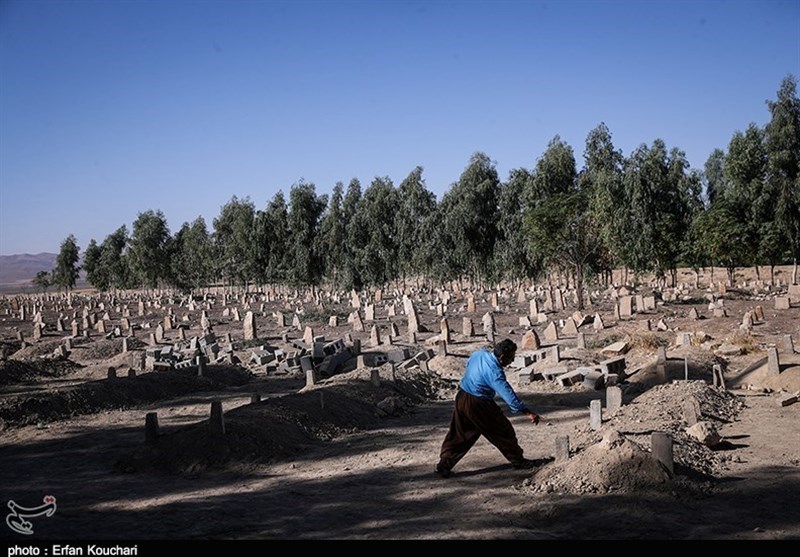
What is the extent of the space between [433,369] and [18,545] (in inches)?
522

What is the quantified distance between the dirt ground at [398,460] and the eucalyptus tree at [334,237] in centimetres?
3826

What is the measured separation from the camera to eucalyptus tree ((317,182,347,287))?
57.4 metres

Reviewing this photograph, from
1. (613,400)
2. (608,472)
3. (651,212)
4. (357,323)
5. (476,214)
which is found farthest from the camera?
(476,214)

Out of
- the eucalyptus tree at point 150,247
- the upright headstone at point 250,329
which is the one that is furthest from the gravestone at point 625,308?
the eucalyptus tree at point 150,247

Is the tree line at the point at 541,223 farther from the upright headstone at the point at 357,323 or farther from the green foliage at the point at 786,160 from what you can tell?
the upright headstone at the point at 357,323

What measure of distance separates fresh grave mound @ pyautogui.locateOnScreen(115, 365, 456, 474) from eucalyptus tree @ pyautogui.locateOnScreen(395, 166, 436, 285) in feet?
133

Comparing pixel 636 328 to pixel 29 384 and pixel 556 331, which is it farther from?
pixel 29 384

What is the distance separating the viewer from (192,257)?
7675cm

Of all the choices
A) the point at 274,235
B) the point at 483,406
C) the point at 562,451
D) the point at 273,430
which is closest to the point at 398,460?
the point at 483,406

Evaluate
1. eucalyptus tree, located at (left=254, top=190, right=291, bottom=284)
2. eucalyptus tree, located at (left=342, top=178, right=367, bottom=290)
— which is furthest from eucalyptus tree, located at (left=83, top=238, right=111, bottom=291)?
eucalyptus tree, located at (left=342, top=178, right=367, bottom=290)

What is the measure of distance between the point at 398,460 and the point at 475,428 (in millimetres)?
1936

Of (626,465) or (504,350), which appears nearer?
(626,465)

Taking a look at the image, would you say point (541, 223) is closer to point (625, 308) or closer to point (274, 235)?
point (625, 308)

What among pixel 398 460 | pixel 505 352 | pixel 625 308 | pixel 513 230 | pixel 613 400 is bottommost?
pixel 398 460
